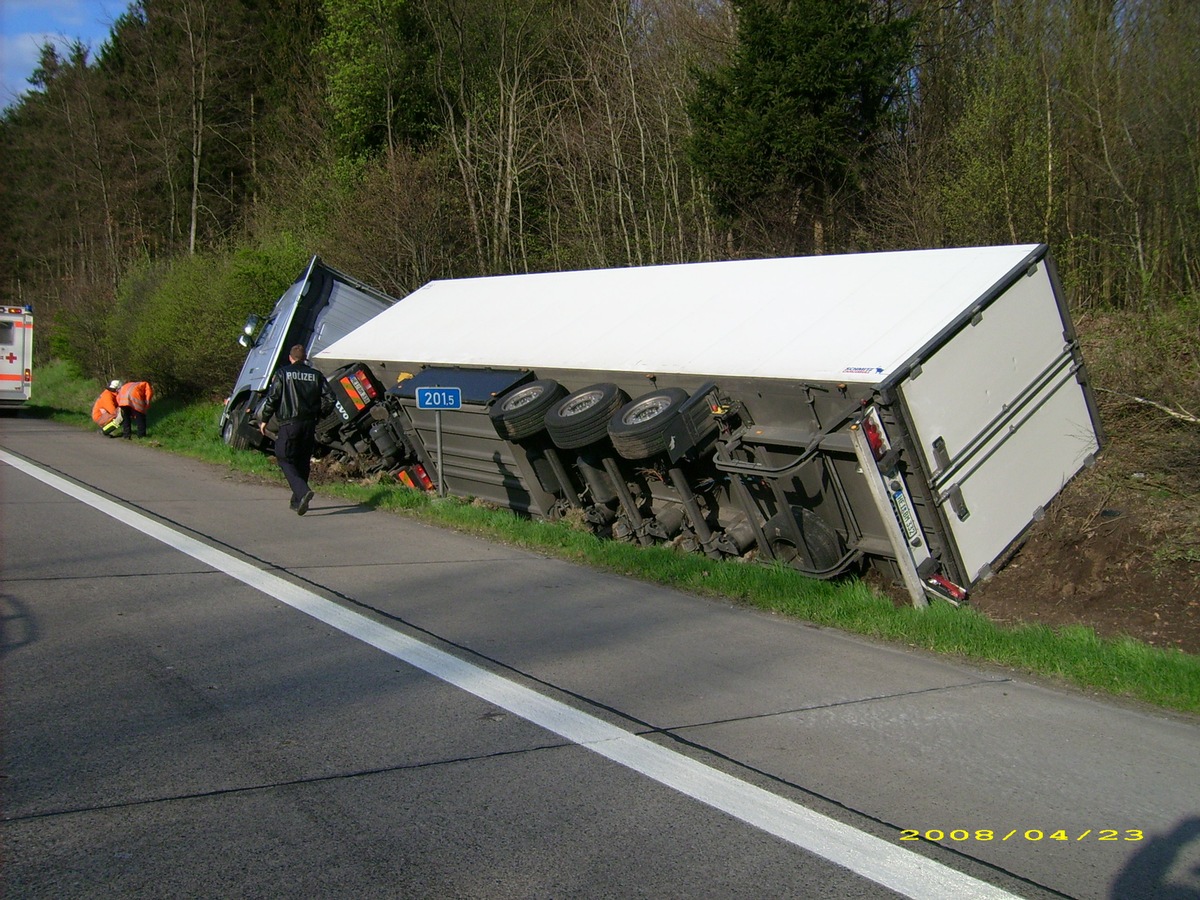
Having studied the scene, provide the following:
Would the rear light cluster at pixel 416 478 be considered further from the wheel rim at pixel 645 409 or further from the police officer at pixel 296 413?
the wheel rim at pixel 645 409

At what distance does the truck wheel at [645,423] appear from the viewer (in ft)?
30.1

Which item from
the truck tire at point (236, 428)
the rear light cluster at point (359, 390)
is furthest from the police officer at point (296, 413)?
the truck tire at point (236, 428)

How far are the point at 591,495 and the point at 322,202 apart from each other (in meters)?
21.8

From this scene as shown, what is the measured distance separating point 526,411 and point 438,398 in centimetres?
154

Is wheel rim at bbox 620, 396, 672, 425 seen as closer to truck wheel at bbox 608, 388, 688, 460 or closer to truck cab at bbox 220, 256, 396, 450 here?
truck wheel at bbox 608, 388, 688, 460

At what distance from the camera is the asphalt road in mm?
3898

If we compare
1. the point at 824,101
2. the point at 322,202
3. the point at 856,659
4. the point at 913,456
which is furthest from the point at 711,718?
the point at 322,202

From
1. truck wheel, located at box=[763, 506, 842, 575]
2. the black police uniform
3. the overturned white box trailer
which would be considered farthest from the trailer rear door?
the black police uniform

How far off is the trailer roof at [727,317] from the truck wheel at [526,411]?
414 mm

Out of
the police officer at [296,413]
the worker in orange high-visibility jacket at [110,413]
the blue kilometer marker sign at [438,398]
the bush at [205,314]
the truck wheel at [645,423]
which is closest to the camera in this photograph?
the truck wheel at [645,423]

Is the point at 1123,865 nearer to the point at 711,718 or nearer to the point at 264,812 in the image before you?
the point at 711,718

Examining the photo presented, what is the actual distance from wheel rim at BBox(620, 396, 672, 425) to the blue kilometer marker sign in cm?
292
